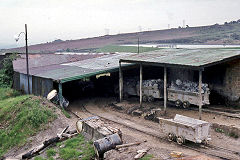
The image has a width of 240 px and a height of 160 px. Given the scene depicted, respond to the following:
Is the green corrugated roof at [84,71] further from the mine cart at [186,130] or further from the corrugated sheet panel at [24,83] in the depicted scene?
the mine cart at [186,130]

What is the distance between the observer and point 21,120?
18.2 m

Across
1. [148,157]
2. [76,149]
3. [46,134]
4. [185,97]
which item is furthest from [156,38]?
[148,157]

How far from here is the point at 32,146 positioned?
16.0 metres

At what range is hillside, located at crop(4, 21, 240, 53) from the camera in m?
62.0

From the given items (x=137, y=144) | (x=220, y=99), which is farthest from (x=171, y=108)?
(x=137, y=144)

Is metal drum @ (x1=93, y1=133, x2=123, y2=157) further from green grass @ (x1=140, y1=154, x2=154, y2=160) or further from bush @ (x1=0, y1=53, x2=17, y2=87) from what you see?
bush @ (x1=0, y1=53, x2=17, y2=87)

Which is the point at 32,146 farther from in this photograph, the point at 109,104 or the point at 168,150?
the point at 109,104

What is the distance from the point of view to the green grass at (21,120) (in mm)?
17031

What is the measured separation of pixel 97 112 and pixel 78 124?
5.65 metres

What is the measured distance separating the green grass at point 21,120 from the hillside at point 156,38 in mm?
41834

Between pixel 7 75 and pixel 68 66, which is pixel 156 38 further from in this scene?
pixel 68 66

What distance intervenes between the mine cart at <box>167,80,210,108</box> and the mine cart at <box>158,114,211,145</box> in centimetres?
445

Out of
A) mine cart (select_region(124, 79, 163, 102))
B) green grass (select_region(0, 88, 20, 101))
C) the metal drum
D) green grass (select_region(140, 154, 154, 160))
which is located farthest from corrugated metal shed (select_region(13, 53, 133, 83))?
green grass (select_region(140, 154, 154, 160))

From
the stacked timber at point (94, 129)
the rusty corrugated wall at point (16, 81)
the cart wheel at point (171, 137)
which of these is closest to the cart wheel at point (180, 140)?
the cart wheel at point (171, 137)
